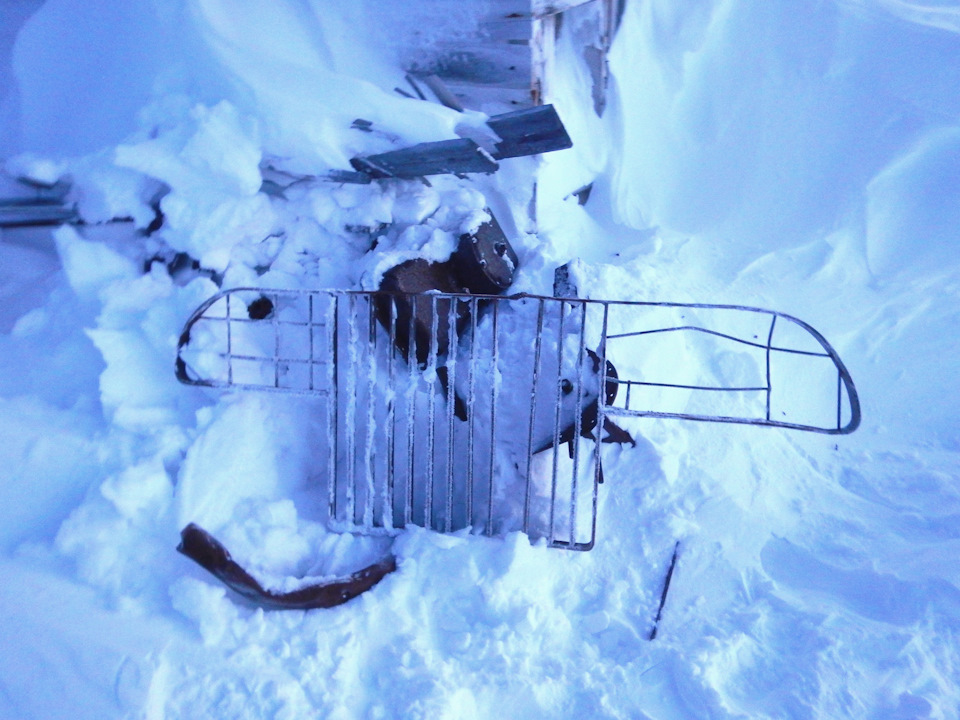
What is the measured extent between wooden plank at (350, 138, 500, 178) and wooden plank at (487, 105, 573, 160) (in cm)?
12

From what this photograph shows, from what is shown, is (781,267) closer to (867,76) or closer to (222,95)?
(867,76)

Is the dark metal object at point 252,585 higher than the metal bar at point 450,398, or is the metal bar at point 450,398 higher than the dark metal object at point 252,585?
the metal bar at point 450,398

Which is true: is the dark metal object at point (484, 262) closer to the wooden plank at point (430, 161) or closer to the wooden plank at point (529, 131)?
the wooden plank at point (430, 161)

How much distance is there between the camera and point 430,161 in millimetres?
2855

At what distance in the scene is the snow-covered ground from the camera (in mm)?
2146

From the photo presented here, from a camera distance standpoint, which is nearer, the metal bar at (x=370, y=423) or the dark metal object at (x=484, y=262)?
the metal bar at (x=370, y=423)

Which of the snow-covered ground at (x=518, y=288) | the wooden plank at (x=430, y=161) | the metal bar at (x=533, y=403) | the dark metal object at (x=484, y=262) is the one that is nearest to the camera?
the snow-covered ground at (x=518, y=288)

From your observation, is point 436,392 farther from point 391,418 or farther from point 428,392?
point 391,418

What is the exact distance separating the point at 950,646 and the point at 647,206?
277 cm

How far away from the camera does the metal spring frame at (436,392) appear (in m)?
2.67

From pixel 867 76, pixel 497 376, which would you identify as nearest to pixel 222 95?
pixel 497 376

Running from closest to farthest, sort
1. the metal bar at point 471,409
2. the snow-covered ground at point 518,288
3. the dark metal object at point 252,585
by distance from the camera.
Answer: the snow-covered ground at point 518,288 → the dark metal object at point 252,585 → the metal bar at point 471,409

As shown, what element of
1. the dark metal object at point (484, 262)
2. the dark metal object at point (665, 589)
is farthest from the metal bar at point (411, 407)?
the dark metal object at point (665, 589)

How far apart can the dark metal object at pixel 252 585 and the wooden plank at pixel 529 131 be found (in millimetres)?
1969
